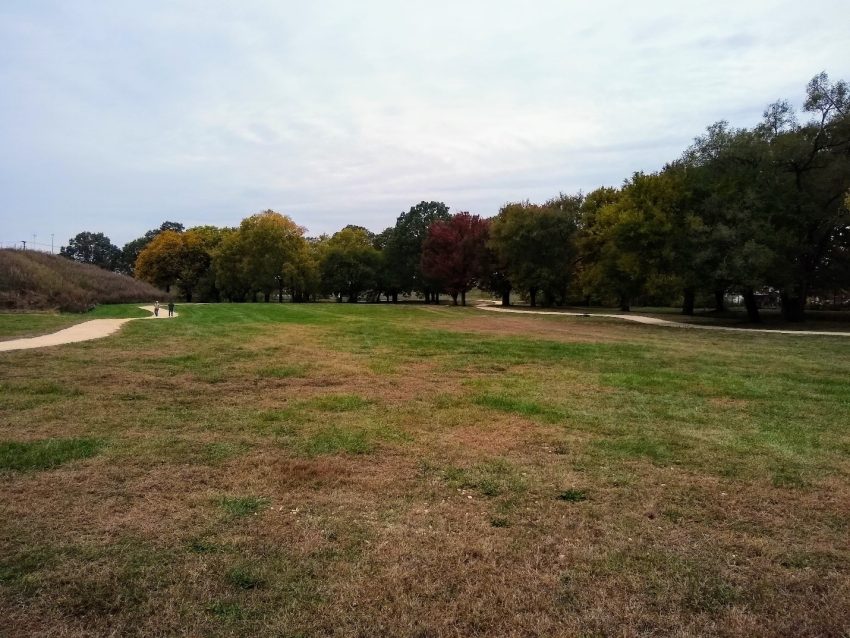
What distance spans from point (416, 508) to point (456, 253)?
44.3 metres

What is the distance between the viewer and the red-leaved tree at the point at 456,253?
157ft

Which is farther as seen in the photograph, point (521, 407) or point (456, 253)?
point (456, 253)

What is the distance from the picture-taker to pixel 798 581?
314cm

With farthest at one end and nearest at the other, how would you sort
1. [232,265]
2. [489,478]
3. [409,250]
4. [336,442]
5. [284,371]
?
[409,250]
[232,265]
[284,371]
[336,442]
[489,478]

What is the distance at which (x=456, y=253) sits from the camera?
47.8 meters

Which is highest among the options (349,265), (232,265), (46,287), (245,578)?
(349,265)

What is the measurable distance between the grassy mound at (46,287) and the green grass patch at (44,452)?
22.5 metres

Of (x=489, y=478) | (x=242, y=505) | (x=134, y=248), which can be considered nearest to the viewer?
(x=242, y=505)

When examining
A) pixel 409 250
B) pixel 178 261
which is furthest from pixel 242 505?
pixel 178 261

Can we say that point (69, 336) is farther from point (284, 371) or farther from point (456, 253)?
point (456, 253)

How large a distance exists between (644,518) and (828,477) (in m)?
2.15

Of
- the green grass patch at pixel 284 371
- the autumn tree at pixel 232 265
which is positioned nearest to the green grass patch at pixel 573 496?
the green grass patch at pixel 284 371

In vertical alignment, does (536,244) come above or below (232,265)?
above

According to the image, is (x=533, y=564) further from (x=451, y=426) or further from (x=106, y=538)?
(x=451, y=426)
